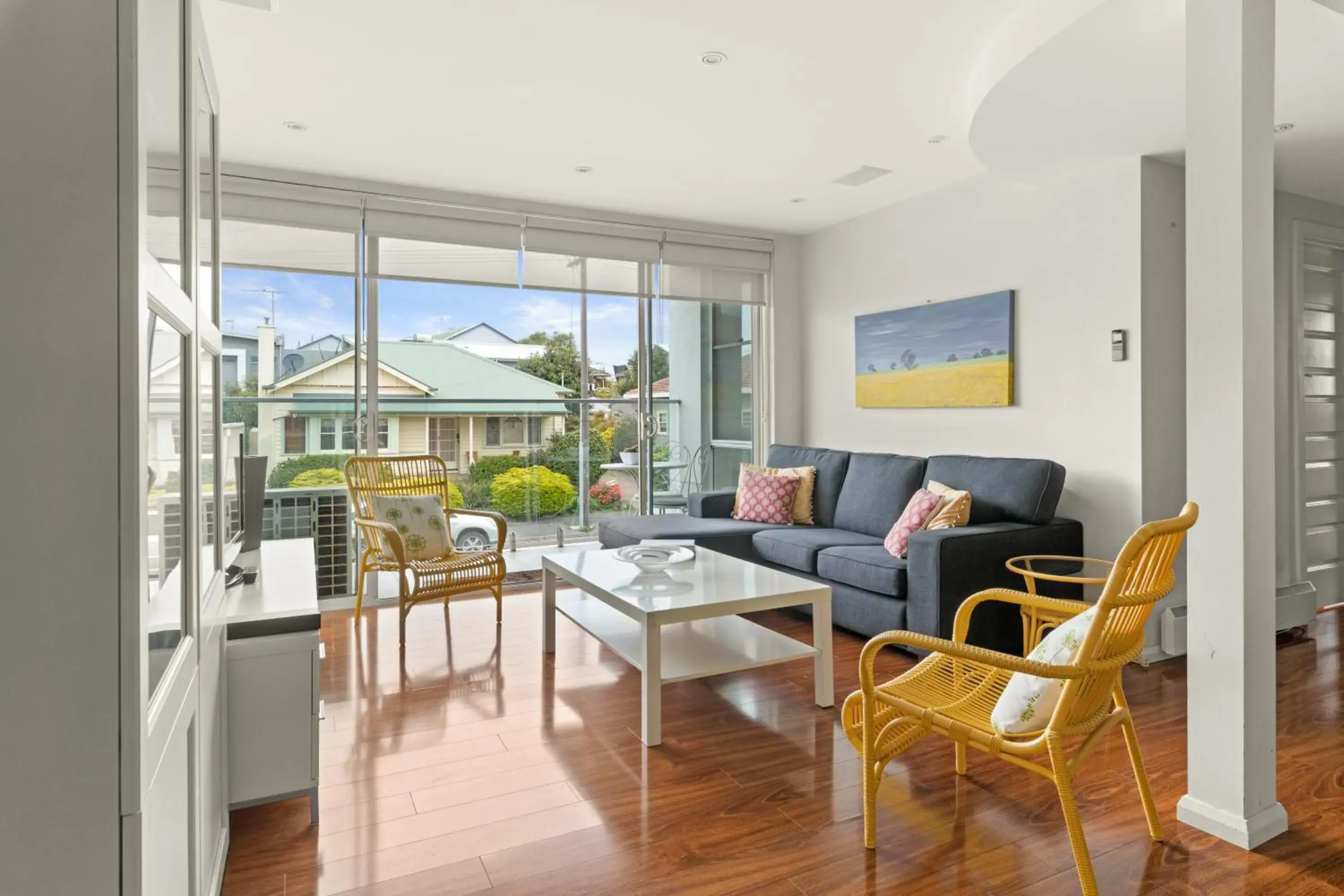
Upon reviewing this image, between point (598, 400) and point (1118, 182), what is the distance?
341cm

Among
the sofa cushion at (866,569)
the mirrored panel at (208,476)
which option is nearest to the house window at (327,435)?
the mirrored panel at (208,476)

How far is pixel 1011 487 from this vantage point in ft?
13.1

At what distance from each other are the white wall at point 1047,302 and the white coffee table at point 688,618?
1.84 meters

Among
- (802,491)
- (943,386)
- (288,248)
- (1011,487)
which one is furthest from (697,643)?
(288,248)

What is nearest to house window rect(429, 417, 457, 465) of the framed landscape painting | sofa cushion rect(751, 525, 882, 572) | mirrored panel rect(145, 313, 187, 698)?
sofa cushion rect(751, 525, 882, 572)

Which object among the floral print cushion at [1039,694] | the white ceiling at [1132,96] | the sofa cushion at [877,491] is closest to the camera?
the floral print cushion at [1039,694]

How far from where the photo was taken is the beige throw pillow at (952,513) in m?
3.87

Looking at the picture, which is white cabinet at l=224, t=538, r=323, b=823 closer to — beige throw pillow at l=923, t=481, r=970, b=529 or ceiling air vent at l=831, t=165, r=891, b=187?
beige throw pillow at l=923, t=481, r=970, b=529

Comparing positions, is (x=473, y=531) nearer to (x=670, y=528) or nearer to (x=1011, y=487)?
(x=670, y=528)

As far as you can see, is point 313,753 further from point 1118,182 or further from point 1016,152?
point 1118,182

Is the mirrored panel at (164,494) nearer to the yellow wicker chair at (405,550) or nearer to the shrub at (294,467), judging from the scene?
the yellow wicker chair at (405,550)

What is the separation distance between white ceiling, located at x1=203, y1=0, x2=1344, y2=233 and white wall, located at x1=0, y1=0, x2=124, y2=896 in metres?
2.20

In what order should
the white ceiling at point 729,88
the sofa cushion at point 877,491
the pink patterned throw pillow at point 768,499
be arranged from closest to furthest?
1. the white ceiling at point 729,88
2. the sofa cushion at point 877,491
3. the pink patterned throw pillow at point 768,499

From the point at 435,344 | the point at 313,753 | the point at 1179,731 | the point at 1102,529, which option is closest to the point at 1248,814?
the point at 1179,731
